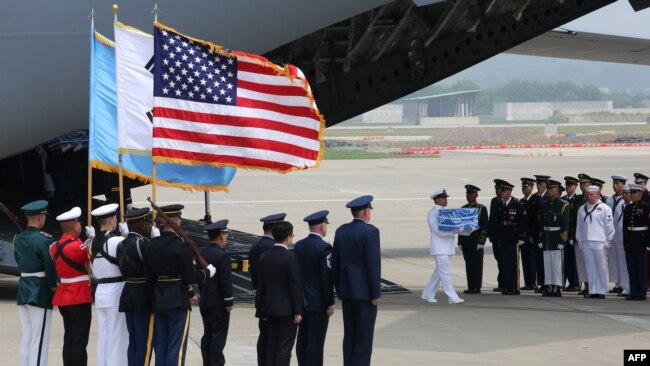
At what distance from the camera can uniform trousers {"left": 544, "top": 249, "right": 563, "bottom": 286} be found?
1360 cm

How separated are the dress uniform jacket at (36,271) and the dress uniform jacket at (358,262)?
2.24 meters

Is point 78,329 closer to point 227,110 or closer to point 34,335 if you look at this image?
point 34,335

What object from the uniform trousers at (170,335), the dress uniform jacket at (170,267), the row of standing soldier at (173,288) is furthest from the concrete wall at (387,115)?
the dress uniform jacket at (170,267)

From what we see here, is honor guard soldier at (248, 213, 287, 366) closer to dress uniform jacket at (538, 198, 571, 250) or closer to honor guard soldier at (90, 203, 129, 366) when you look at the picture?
honor guard soldier at (90, 203, 129, 366)

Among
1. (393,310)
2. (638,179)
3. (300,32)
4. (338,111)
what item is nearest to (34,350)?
(393,310)

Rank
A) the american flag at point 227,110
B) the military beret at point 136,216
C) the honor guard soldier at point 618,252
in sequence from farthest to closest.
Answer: the honor guard soldier at point 618,252, the american flag at point 227,110, the military beret at point 136,216

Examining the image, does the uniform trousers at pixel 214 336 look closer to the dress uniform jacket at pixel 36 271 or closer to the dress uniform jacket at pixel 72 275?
the dress uniform jacket at pixel 72 275

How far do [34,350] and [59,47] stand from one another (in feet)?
15.5

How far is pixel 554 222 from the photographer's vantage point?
44.7ft

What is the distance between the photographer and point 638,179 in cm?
1429

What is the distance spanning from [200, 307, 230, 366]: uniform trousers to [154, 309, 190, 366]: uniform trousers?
39 centimetres

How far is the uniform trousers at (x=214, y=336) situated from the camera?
29.1 ft

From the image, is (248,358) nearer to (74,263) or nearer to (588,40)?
(74,263)

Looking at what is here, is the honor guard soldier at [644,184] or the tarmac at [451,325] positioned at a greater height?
the honor guard soldier at [644,184]
